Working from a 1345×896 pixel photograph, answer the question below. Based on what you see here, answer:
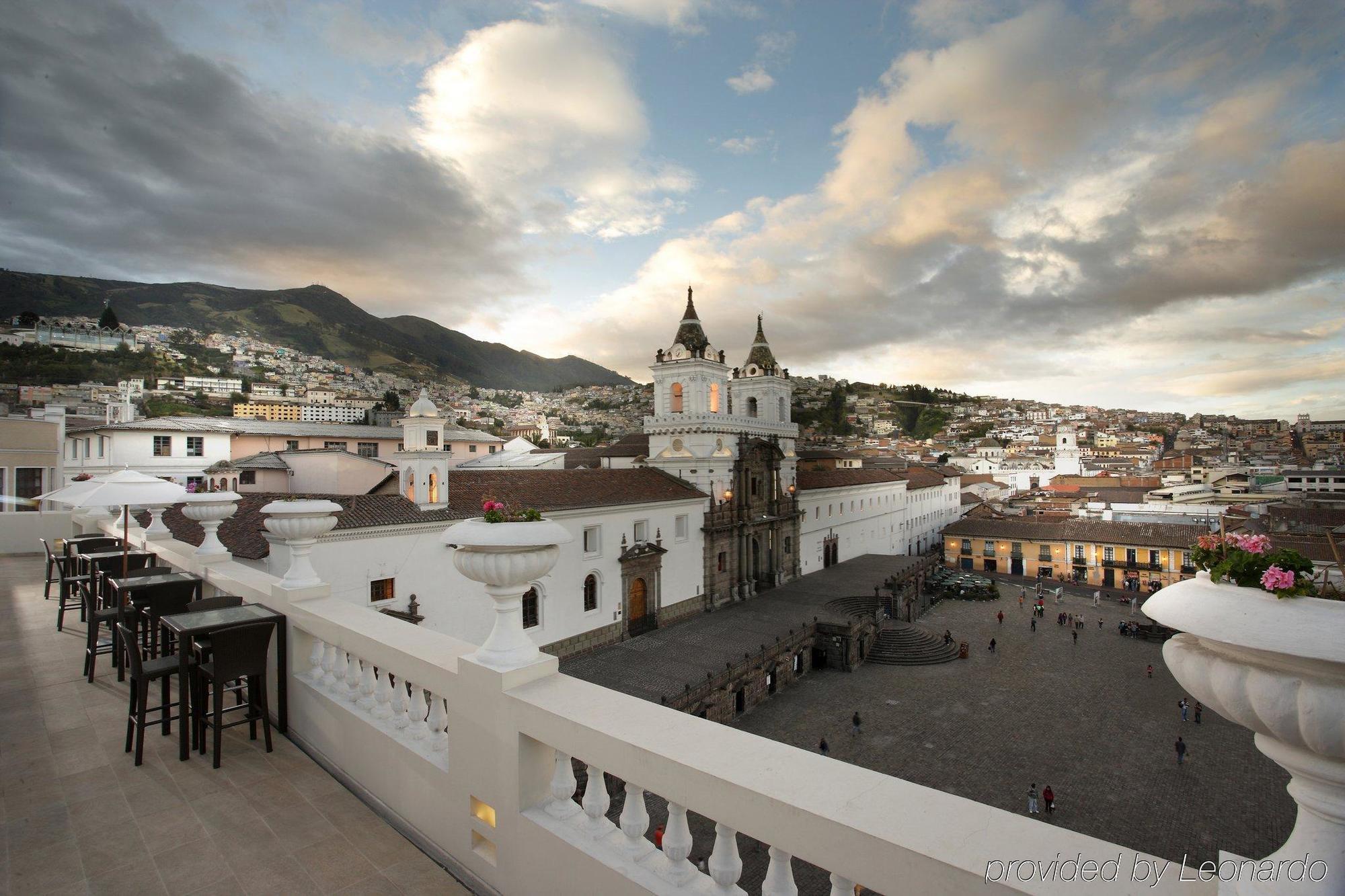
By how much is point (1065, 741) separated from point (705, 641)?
12108mm

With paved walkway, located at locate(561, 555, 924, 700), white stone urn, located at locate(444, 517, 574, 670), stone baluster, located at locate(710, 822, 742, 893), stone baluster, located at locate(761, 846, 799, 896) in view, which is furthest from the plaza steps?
stone baluster, located at locate(761, 846, 799, 896)

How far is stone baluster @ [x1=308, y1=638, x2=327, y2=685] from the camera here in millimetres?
4801

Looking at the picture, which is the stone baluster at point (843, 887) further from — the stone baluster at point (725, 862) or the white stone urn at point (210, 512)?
the white stone urn at point (210, 512)

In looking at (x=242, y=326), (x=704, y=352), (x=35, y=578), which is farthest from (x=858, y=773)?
(x=242, y=326)

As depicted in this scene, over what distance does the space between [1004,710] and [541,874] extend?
2356 cm

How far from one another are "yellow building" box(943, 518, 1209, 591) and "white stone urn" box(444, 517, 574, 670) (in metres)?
45.3

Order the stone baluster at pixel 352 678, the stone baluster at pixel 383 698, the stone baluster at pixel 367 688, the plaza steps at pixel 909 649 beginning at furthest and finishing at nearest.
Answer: the plaza steps at pixel 909 649 → the stone baluster at pixel 352 678 → the stone baluster at pixel 367 688 → the stone baluster at pixel 383 698

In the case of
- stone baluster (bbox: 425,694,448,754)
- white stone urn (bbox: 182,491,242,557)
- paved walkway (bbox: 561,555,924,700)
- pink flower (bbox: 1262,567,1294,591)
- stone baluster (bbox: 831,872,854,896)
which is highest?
pink flower (bbox: 1262,567,1294,591)

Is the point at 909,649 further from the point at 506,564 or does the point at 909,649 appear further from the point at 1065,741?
the point at 506,564

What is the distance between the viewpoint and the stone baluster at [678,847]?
2584 millimetres

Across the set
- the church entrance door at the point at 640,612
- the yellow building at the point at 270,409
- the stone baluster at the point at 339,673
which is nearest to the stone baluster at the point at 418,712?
the stone baluster at the point at 339,673

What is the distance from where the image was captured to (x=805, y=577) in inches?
1421

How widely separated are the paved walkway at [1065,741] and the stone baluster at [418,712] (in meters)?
14.0

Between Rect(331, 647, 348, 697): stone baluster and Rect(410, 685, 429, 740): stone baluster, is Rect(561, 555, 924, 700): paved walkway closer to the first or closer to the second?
Rect(331, 647, 348, 697): stone baluster
